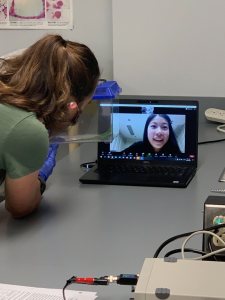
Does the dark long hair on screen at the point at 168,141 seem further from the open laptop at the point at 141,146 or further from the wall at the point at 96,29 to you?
the wall at the point at 96,29

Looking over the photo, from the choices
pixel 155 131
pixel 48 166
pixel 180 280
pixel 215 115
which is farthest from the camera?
pixel 215 115

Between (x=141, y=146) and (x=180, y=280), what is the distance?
96 centimetres

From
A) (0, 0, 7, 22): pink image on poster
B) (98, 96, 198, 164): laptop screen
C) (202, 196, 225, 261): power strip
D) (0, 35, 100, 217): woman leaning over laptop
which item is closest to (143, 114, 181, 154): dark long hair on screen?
(98, 96, 198, 164): laptop screen

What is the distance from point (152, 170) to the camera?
164 cm

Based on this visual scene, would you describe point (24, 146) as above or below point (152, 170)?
above

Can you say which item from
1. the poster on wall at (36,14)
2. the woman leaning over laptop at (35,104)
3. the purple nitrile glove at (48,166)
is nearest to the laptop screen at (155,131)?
the purple nitrile glove at (48,166)

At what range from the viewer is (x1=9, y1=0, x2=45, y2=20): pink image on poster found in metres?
2.55

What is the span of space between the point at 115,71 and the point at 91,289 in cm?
165

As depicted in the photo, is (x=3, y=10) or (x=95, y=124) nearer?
(x=95, y=124)

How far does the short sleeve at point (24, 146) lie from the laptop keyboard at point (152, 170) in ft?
1.34

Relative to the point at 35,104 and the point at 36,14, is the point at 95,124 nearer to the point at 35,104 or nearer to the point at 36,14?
the point at 35,104

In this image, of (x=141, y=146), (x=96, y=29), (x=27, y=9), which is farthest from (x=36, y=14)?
(x=141, y=146)

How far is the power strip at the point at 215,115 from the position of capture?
232 cm

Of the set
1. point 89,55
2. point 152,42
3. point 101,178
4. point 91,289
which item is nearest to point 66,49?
point 89,55
